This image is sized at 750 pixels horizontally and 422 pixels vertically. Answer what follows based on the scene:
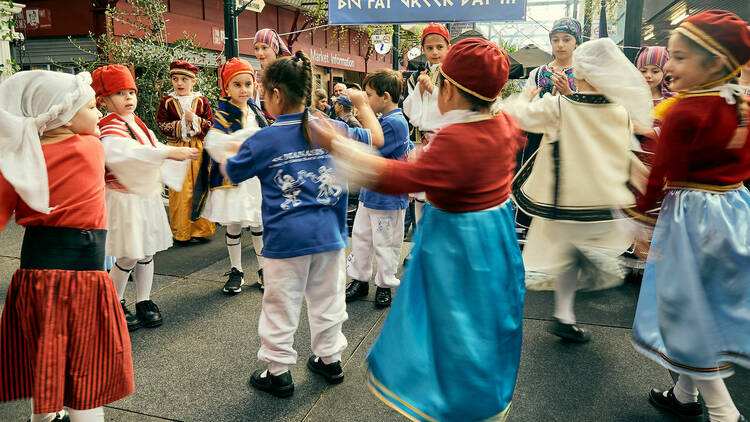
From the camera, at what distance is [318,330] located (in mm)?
2799

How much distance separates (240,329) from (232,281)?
0.82 m

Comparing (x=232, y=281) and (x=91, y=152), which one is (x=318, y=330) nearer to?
(x=91, y=152)

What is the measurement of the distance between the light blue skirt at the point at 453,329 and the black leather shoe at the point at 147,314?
2.30 meters

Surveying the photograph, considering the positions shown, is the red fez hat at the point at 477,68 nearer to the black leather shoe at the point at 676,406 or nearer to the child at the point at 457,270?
the child at the point at 457,270

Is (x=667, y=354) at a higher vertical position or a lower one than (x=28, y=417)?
higher

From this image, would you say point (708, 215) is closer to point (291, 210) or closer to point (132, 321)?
point (291, 210)

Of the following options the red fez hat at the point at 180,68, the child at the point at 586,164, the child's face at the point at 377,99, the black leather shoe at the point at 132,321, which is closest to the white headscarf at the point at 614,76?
the child at the point at 586,164

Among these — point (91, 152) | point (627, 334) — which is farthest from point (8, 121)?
point (627, 334)

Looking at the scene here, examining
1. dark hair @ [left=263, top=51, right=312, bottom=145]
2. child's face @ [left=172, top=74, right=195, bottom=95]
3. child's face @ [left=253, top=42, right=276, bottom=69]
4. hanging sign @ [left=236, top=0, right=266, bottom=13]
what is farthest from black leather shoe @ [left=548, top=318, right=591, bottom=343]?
hanging sign @ [left=236, top=0, right=266, bottom=13]

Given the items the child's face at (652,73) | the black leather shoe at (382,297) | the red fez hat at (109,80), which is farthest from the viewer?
the child's face at (652,73)

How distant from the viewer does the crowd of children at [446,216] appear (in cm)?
179

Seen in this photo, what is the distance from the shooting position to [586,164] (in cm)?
292

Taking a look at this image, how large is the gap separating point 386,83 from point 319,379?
207 centimetres

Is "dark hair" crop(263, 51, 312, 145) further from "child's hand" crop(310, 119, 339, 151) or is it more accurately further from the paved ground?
the paved ground
